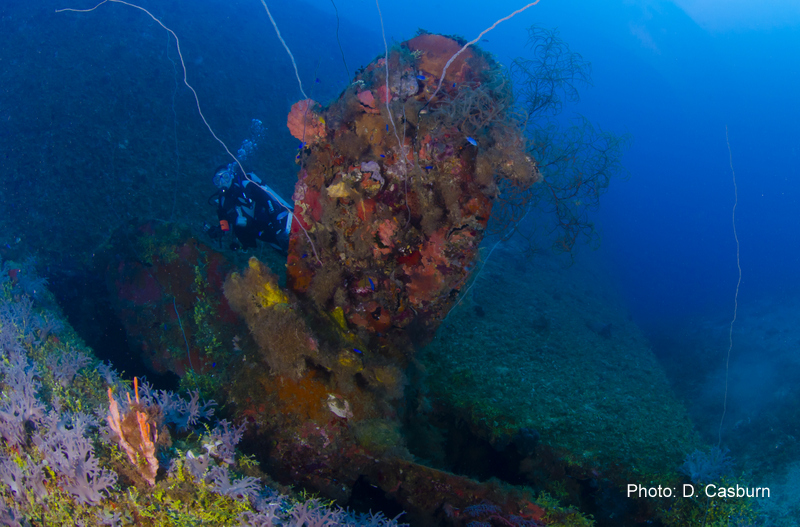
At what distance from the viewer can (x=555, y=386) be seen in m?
4.57

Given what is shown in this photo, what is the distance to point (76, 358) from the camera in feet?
9.85

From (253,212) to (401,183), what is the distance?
297 centimetres

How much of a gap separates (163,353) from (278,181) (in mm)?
5212

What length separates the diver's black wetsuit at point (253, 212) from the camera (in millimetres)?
4969

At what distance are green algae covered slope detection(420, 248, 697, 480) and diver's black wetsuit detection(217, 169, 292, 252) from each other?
2907mm

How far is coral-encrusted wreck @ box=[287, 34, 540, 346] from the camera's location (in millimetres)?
2994

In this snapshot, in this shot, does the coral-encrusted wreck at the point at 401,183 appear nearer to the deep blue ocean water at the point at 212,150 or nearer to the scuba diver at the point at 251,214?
the deep blue ocean water at the point at 212,150

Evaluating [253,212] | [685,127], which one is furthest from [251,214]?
[685,127]

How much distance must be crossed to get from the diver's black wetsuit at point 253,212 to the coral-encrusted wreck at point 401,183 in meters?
1.75

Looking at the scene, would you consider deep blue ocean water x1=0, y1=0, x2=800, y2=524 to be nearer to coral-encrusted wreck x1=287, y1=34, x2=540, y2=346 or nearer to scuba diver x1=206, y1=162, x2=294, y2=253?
coral-encrusted wreck x1=287, y1=34, x2=540, y2=346

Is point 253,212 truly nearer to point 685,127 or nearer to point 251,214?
point 251,214

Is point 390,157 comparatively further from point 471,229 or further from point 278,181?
point 278,181

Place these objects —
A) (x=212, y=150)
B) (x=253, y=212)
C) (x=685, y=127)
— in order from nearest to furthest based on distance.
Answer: (x=253, y=212) → (x=212, y=150) → (x=685, y=127)

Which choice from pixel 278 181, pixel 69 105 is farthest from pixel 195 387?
pixel 69 105
